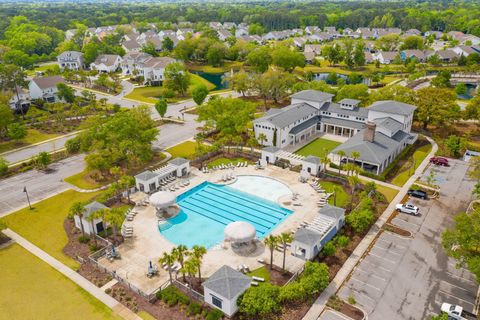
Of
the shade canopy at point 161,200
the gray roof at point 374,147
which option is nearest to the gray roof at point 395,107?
the gray roof at point 374,147

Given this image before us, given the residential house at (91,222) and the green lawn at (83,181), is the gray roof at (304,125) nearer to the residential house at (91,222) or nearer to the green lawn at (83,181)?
the green lawn at (83,181)

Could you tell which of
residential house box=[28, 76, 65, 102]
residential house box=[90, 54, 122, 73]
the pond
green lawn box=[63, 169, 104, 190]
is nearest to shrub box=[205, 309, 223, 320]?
green lawn box=[63, 169, 104, 190]

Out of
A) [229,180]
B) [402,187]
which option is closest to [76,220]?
[229,180]

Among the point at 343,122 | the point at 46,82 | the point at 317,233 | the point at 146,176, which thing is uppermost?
the point at 46,82

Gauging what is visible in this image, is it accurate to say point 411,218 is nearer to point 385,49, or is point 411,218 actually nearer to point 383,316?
point 383,316

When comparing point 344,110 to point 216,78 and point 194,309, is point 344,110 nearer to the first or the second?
point 194,309

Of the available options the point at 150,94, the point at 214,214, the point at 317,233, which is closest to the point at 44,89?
the point at 150,94

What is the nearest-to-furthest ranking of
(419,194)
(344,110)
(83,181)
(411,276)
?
(411,276)
(419,194)
(83,181)
(344,110)
